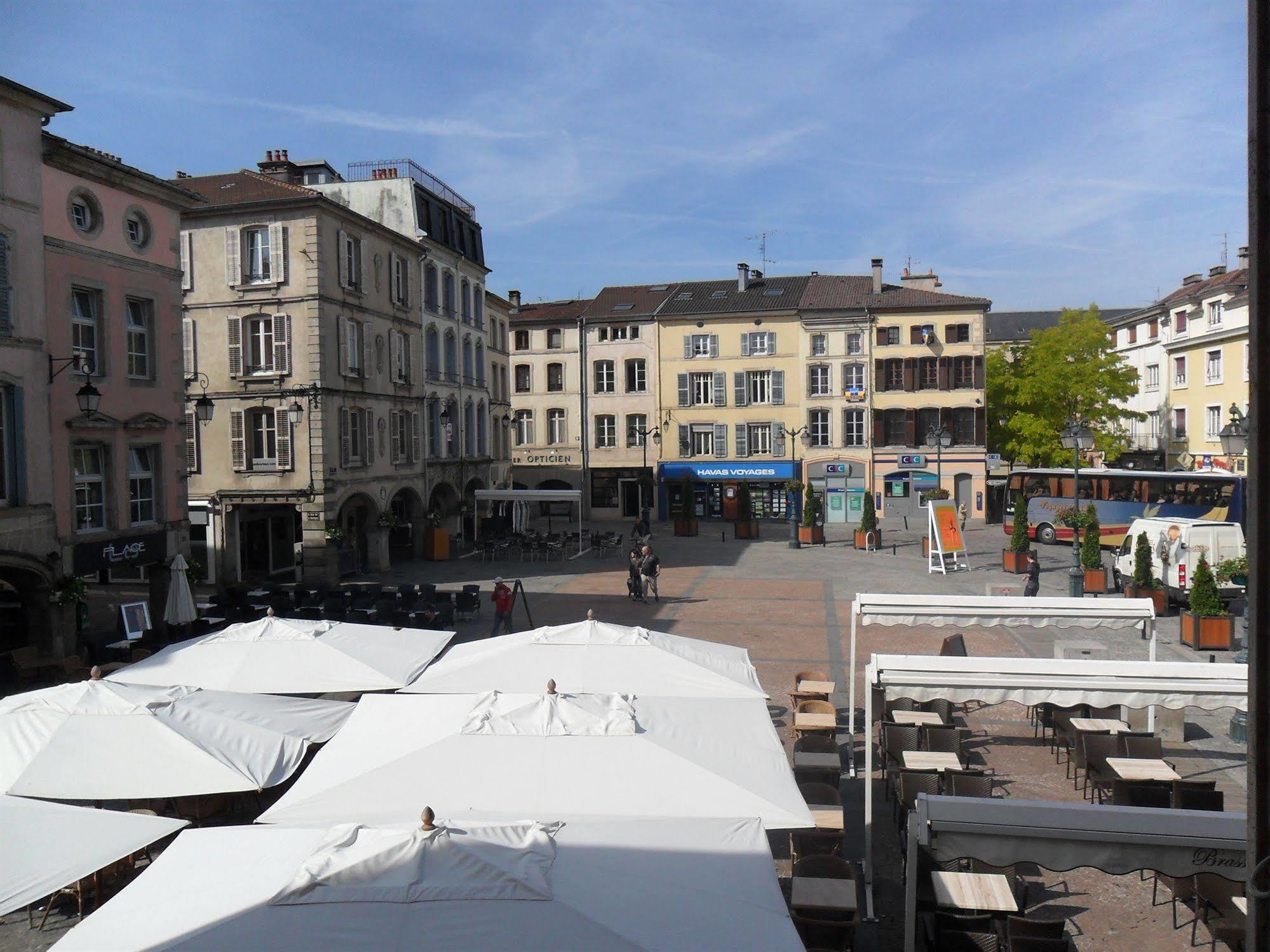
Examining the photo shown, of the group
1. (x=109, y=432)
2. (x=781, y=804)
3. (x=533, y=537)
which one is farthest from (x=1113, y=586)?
(x=109, y=432)

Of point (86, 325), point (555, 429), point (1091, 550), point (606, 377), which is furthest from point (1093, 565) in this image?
point (555, 429)

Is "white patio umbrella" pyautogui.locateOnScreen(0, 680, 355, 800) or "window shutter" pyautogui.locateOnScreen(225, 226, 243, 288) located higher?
"window shutter" pyautogui.locateOnScreen(225, 226, 243, 288)

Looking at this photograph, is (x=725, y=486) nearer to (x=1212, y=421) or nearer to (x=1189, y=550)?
(x=1212, y=421)

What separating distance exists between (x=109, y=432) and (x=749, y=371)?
113ft

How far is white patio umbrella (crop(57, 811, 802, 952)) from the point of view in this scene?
462cm

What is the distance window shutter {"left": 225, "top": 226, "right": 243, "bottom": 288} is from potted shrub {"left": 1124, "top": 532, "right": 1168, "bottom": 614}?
2433 cm

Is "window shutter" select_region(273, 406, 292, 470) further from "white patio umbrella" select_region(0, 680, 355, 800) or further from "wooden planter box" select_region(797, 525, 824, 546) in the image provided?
"white patio umbrella" select_region(0, 680, 355, 800)

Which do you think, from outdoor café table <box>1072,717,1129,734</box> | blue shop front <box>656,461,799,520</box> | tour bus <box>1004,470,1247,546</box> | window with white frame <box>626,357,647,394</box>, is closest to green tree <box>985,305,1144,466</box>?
tour bus <box>1004,470,1247,546</box>

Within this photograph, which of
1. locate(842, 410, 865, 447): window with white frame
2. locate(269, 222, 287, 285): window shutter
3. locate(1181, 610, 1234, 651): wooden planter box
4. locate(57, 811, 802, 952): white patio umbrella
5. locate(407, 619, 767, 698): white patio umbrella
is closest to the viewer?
locate(57, 811, 802, 952): white patio umbrella

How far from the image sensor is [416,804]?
21.9ft

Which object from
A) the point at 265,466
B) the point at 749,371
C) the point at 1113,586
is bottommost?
the point at 1113,586

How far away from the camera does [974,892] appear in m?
7.51

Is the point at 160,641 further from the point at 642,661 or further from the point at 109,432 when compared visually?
the point at 642,661

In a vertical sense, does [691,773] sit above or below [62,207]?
below
